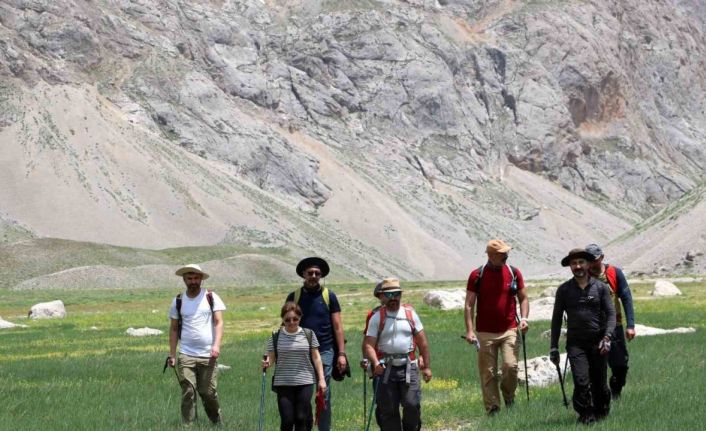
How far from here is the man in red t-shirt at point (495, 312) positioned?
46.6 ft

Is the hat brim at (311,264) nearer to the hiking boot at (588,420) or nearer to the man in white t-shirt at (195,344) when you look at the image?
the man in white t-shirt at (195,344)

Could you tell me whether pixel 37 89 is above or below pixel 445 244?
above

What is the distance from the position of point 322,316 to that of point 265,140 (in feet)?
474

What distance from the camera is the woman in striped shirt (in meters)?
11.7

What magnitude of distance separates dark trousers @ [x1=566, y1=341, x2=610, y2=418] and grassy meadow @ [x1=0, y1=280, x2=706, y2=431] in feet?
0.77

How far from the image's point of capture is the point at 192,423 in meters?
13.4

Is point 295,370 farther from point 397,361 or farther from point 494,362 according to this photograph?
point 494,362

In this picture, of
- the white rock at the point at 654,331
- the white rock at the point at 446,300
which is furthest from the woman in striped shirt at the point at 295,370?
the white rock at the point at 446,300

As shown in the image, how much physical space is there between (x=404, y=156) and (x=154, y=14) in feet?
185

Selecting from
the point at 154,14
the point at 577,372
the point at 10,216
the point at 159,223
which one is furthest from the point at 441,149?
the point at 577,372

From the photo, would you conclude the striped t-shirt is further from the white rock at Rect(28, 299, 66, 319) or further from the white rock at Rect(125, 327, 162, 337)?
the white rock at Rect(28, 299, 66, 319)

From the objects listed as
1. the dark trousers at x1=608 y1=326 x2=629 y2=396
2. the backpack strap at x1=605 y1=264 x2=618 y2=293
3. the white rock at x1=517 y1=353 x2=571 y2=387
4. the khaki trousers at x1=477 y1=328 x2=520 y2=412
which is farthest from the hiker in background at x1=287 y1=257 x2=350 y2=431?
the white rock at x1=517 y1=353 x2=571 y2=387

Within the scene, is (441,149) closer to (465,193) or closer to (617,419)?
(465,193)

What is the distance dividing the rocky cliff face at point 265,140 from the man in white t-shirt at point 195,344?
10921 cm
